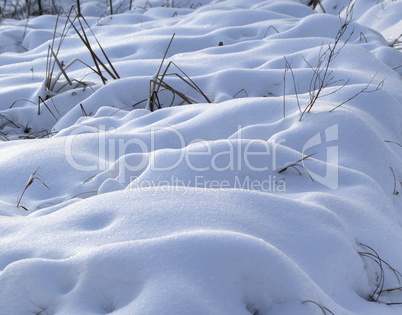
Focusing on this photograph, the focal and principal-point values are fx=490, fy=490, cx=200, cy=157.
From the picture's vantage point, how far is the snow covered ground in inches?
47.8

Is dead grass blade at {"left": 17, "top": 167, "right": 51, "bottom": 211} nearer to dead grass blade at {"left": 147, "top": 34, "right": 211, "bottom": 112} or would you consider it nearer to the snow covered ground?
the snow covered ground

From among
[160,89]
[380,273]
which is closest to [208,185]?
[380,273]

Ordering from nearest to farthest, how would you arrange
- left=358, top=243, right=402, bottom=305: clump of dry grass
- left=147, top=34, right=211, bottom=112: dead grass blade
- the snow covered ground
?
the snow covered ground
left=358, top=243, right=402, bottom=305: clump of dry grass
left=147, top=34, right=211, bottom=112: dead grass blade

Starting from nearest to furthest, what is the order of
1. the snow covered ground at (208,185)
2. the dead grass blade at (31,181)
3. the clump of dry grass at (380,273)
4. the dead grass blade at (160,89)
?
1. the snow covered ground at (208,185)
2. the clump of dry grass at (380,273)
3. the dead grass blade at (31,181)
4. the dead grass blade at (160,89)

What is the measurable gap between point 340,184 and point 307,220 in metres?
0.40

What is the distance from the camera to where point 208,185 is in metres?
1.75

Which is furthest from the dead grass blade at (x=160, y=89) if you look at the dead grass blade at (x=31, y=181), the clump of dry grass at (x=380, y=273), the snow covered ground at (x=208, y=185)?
the clump of dry grass at (x=380, y=273)

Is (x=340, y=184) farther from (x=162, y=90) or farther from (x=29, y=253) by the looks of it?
(x=162, y=90)

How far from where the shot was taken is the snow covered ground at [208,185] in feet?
3.99

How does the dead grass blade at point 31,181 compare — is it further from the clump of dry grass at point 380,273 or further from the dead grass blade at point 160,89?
the clump of dry grass at point 380,273

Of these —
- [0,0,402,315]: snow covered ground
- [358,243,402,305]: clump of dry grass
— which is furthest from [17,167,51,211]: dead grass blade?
[358,243,402,305]: clump of dry grass

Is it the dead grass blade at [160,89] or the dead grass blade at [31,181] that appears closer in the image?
the dead grass blade at [31,181]

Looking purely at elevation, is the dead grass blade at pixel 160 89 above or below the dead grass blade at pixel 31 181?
above

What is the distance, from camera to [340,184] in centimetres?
181
